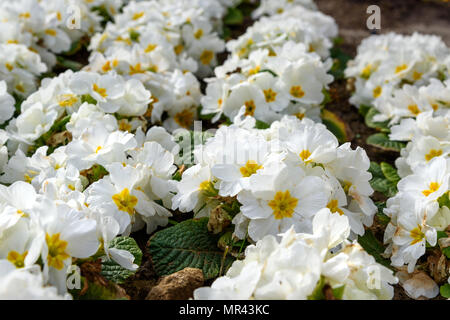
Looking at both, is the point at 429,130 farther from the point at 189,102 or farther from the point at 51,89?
the point at 51,89

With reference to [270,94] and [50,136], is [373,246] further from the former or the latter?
[50,136]

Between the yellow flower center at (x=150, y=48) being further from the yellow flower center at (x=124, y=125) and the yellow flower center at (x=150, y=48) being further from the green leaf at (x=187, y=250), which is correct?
the green leaf at (x=187, y=250)

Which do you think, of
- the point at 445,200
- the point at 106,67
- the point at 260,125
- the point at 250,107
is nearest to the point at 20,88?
the point at 106,67

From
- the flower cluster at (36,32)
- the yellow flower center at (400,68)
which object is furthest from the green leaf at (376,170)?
the flower cluster at (36,32)

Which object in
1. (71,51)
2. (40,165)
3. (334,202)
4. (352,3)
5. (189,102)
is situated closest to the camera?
(334,202)

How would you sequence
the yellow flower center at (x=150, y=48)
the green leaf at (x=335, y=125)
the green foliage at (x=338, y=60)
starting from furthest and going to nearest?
the green foliage at (x=338, y=60), the yellow flower center at (x=150, y=48), the green leaf at (x=335, y=125)

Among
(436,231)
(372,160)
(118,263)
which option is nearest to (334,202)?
(436,231)

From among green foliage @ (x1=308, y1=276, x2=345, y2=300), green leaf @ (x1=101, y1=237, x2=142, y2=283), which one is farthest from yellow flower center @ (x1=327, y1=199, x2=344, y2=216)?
green leaf @ (x1=101, y1=237, x2=142, y2=283)
